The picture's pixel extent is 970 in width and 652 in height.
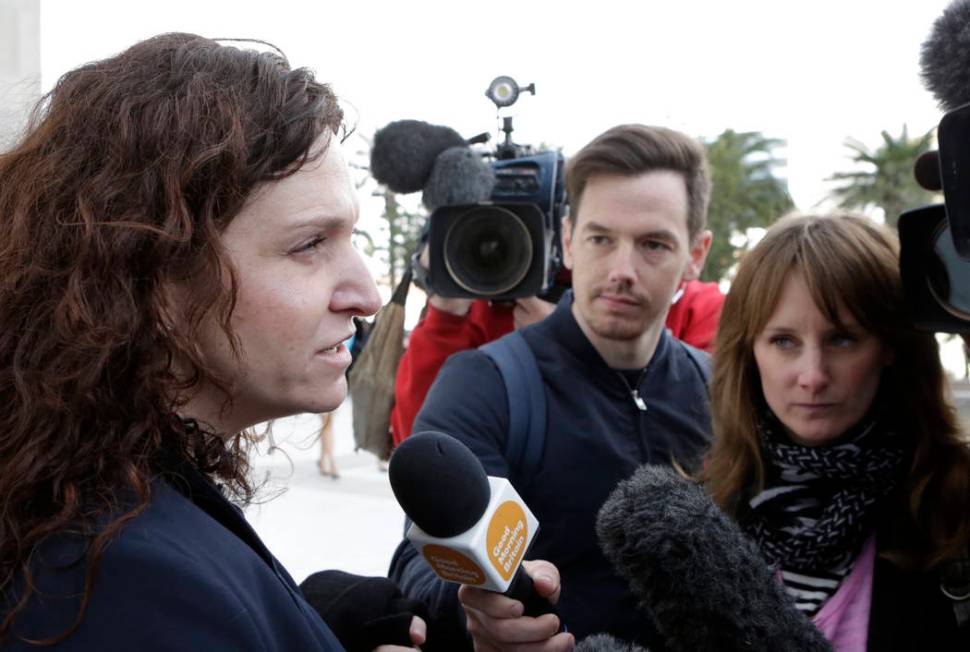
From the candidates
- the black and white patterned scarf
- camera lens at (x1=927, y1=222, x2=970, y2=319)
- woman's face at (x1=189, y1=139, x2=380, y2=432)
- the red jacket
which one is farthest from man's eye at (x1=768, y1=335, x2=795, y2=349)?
woman's face at (x1=189, y1=139, x2=380, y2=432)

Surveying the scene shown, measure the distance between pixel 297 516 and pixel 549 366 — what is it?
4986mm

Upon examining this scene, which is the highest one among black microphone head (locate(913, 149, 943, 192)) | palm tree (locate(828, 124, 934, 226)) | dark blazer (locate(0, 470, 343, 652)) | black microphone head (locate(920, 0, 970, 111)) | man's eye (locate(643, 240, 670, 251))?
black microphone head (locate(920, 0, 970, 111))

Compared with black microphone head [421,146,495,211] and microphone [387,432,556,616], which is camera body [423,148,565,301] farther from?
microphone [387,432,556,616]

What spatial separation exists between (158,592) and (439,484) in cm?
40

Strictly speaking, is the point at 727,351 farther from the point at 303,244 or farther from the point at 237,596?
the point at 237,596

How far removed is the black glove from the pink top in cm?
70

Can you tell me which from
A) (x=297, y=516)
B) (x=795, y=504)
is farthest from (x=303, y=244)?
(x=297, y=516)

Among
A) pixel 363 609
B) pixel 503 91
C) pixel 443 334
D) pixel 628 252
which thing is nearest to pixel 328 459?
pixel 443 334

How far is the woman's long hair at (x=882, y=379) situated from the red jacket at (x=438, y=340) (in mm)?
683

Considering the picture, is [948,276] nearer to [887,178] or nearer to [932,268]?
[932,268]

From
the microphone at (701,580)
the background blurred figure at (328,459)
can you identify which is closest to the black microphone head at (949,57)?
the microphone at (701,580)

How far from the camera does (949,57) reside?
1.20m

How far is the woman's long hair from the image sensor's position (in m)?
1.59

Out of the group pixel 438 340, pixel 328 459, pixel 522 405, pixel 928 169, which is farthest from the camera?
pixel 328 459
